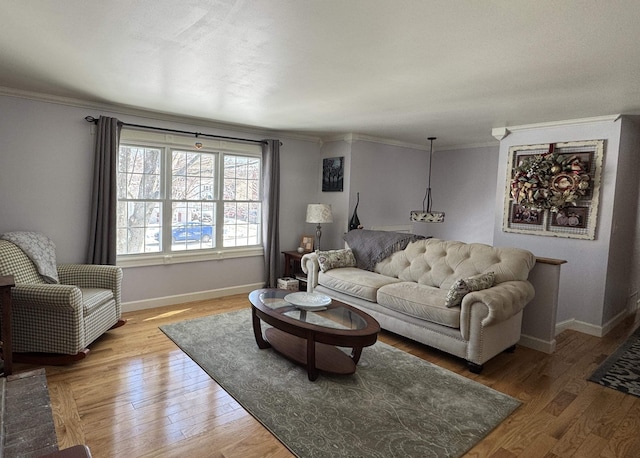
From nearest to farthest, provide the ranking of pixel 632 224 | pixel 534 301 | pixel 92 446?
pixel 92 446 < pixel 534 301 < pixel 632 224

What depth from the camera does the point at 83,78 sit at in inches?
120

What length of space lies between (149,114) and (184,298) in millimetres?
2258

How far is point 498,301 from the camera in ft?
9.36

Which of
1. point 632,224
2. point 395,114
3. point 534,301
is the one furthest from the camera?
point 632,224

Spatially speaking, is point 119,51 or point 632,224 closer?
point 119,51

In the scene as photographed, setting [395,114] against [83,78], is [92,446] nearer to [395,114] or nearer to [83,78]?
[83,78]

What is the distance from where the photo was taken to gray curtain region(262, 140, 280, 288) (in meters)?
5.13

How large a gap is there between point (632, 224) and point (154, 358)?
539cm

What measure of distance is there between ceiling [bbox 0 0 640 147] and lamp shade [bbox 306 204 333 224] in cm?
152

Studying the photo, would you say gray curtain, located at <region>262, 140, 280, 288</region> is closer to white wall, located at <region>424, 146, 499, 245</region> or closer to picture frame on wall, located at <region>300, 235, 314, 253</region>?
picture frame on wall, located at <region>300, 235, 314, 253</region>

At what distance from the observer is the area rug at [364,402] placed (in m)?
2.07

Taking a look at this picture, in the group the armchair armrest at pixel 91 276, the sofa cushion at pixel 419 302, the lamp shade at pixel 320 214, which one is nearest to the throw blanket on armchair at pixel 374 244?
the lamp shade at pixel 320 214

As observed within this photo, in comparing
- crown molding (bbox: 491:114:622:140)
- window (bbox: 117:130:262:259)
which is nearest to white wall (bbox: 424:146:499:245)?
crown molding (bbox: 491:114:622:140)

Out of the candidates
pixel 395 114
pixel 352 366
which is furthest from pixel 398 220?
pixel 352 366
